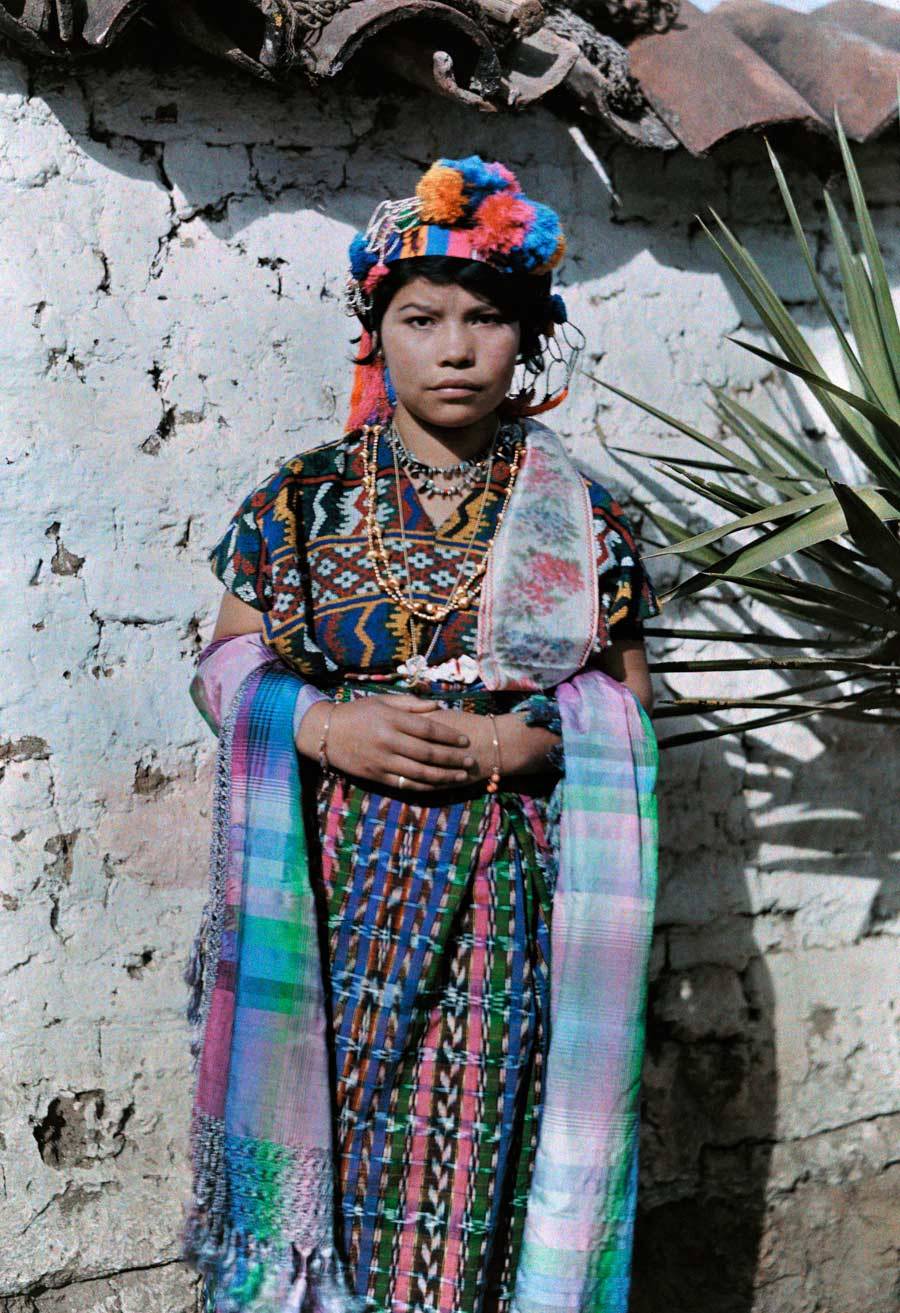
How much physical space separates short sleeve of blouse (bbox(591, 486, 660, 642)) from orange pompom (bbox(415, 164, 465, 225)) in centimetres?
54

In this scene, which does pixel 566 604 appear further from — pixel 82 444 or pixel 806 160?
pixel 806 160

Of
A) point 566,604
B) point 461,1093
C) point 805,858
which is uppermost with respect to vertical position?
point 566,604

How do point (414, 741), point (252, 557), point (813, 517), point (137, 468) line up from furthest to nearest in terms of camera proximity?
point (137, 468)
point (813, 517)
point (252, 557)
point (414, 741)

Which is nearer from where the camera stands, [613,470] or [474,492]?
[474,492]

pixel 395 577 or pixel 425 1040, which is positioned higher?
pixel 395 577

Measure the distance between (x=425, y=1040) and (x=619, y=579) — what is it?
0.83 metres

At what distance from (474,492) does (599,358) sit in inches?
45.7

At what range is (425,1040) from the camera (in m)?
2.38

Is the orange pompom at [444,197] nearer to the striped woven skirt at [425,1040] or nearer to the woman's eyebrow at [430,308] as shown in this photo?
the woman's eyebrow at [430,308]

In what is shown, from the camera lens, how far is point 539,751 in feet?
7.87

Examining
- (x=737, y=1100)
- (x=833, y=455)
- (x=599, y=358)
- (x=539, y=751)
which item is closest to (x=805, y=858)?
(x=737, y=1100)

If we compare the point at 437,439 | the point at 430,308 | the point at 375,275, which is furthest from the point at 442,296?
the point at 437,439

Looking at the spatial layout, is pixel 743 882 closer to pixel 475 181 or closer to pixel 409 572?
pixel 409 572

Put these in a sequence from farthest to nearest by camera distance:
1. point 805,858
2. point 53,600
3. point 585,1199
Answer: point 805,858 → point 53,600 → point 585,1199
